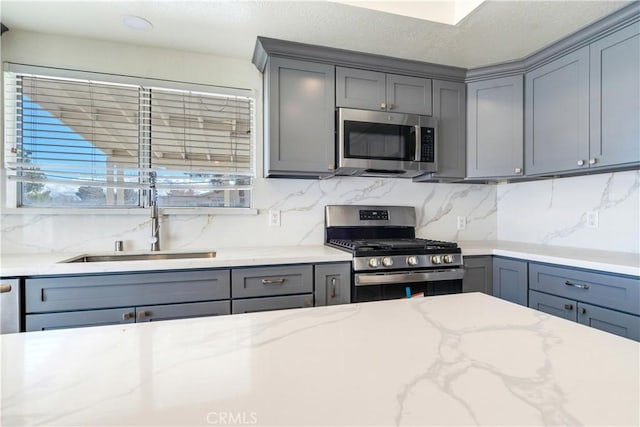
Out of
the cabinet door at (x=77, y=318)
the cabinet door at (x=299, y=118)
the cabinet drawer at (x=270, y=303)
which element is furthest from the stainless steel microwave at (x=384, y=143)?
the cabinet door at (x=77, y=318)

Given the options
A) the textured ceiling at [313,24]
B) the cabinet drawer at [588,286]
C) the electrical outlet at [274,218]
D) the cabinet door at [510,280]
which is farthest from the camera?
the electrical outlet at [274,218]

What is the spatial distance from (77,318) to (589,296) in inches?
105

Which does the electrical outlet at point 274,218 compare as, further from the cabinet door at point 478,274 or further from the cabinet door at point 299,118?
the cabinet door at point 478,274

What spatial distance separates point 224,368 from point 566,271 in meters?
2.09

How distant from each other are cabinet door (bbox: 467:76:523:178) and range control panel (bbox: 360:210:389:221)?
0.73m

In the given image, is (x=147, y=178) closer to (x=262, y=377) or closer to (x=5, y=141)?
(x=5, y=141)

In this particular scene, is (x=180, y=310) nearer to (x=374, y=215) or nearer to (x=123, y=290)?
(x=123, y=290)

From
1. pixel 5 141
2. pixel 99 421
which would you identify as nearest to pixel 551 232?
pixel 99 421

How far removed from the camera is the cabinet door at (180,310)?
1.65m

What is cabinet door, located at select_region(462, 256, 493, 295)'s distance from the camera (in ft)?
7.49

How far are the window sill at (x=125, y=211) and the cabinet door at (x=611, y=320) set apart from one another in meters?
2.14

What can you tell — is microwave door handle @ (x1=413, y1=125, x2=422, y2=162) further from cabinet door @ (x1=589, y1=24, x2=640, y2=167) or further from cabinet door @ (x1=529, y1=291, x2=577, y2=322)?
cabinet door @ (x1=529, y1=291, x2=577, y2=322)

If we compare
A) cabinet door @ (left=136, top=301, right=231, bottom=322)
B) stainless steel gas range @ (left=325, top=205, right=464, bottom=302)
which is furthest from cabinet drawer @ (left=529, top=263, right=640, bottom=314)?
cabinet door @ (left=136, top=301, right=231, bottom=322)

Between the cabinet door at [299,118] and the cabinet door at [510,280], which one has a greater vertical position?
the cabinet door at [299,118]
